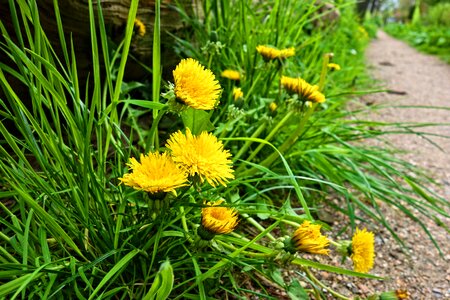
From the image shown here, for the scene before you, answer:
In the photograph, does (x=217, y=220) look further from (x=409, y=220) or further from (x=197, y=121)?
(x=409, y=220)

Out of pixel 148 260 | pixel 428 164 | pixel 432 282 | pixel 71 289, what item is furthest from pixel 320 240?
pixel 428 164

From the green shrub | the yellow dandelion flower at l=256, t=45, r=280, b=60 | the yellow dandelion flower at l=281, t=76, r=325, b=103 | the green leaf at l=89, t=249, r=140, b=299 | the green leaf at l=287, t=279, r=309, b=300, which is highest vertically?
the yellow dandelion flower at l=256, t=45, r=280, b=60

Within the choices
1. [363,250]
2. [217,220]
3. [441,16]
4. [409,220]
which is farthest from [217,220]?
[441,16]

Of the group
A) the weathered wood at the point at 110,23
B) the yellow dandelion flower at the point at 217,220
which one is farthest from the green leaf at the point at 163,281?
the weathered wood at the point at 110,23

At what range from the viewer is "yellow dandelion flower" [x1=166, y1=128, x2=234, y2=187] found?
1.70 feet

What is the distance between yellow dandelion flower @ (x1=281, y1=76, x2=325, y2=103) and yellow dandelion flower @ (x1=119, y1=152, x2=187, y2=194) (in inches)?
17.8

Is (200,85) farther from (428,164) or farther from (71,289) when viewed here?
(428,164)

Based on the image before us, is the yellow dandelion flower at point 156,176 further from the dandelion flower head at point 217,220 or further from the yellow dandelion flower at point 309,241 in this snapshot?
the yellow dandelion flower at point 309,241

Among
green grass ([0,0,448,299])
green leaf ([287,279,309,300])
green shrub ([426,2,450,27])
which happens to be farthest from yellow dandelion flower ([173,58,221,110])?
green shrub ([426,2,450,27])

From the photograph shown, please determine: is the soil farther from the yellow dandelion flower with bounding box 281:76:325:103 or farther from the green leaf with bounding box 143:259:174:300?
the green leaf with bounding box 143:259:174:300

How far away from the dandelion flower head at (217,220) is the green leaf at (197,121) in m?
0.12

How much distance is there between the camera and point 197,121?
24.9 inches

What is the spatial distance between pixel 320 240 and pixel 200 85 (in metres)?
0.30

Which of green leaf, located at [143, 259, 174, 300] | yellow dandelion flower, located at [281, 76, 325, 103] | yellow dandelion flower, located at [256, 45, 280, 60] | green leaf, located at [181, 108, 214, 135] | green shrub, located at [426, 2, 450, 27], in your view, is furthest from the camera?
green shrub, located at [426, 2, 450, 27]
